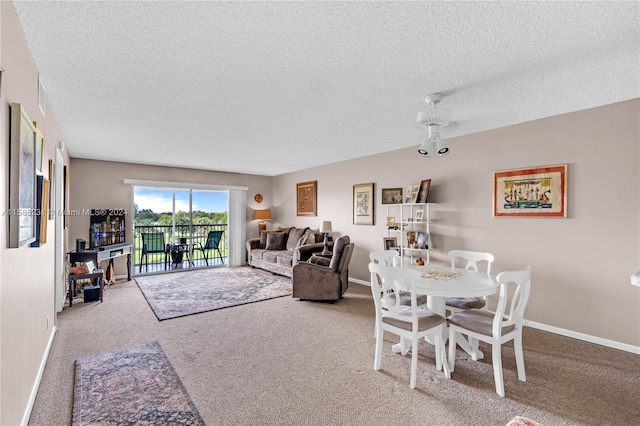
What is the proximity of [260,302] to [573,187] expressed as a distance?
4114mm

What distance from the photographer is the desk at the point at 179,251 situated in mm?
6871

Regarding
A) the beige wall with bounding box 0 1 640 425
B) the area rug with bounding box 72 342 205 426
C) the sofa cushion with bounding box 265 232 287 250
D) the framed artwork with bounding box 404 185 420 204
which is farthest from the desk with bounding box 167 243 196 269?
the framed artwork with bounding box 404 185 420 204

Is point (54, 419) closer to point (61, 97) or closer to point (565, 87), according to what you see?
point (61, 97)

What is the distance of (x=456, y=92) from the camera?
272cm

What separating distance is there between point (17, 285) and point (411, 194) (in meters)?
4.40

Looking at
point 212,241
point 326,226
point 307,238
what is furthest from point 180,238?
point 326,226

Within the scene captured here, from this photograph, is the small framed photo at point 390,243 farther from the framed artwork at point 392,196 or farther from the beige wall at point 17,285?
the beige wall at point 17,285

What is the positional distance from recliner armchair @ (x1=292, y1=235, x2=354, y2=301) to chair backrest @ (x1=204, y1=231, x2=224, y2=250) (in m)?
3.45

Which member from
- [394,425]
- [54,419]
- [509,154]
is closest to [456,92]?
[509,154]

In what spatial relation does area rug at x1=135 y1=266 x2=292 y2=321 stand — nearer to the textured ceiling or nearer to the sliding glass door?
the sliding glass door

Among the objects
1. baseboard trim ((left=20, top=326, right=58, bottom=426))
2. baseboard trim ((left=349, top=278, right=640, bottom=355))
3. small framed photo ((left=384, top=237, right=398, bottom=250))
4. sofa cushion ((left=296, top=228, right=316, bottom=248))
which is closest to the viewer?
baseboard trim ((left=20, top=326, right=58, bottom=426))

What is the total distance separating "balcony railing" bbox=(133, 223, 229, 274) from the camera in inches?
263

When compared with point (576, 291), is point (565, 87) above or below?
above

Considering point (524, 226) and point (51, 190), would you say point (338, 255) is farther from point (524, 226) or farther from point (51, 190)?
point (51, 190)
